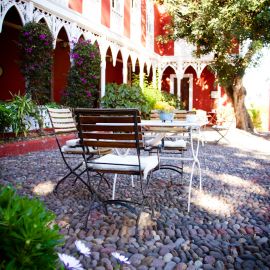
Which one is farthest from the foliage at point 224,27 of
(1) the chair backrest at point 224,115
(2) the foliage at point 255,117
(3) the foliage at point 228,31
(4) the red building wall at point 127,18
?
(2) the foliage at point 255,117

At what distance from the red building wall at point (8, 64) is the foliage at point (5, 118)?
16.6ft

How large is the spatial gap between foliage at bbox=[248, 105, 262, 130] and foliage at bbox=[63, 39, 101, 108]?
1284 cm

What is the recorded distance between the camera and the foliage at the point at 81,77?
920cm

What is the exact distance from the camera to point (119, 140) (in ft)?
9.22

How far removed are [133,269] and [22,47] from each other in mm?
6668

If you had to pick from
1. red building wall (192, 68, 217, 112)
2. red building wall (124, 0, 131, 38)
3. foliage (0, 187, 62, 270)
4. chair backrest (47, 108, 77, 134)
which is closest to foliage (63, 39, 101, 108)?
red building wall (124, 0, 131, 38)

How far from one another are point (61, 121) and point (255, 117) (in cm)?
1761

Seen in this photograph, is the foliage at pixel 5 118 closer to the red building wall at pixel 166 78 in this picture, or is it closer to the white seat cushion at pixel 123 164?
the white seat cushion at pixel 123 164

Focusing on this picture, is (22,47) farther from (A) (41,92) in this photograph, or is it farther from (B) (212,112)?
(B) (212,112)

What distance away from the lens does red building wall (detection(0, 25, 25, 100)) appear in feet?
36.8

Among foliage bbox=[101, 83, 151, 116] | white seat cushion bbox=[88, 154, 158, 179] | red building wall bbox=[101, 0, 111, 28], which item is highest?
red building wall bbox=[101, 0, 111, 28]

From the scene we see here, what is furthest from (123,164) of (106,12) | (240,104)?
(240,104)

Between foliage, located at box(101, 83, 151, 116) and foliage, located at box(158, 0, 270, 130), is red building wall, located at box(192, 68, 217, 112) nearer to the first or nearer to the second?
foliage, located at box(158, 0, 270, 130)

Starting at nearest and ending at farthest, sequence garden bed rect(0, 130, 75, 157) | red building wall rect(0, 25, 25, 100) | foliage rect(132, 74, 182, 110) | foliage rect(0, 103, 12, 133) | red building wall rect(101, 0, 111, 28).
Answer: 1. garden bed rect(0, 130, 75, 157)
2. foliage rect(0, 103, 12, 133)
3. red building wall rect(0, 25, 25, 100)
4. red building wall rect(101, 0, 111, 28)
5. foliage rect(132, 74, 182, 110)
